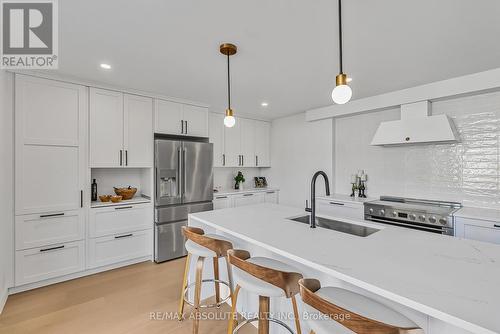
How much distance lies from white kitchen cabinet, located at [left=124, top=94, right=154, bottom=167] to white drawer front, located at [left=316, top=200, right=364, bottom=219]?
2.56m

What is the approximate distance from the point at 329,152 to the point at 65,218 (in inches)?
153

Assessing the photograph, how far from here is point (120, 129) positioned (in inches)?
125

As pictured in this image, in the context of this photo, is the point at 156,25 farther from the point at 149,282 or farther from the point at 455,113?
the point at 455,113

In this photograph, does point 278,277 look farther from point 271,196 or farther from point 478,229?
point 271,196

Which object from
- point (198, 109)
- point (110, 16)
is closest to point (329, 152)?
point (198, 109)

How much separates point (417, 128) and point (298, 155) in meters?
2.07

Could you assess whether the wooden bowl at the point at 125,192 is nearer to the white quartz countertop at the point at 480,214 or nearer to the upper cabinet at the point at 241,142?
the upper cabinet at the point at 241,142

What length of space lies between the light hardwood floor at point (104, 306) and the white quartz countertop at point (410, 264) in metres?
1.05

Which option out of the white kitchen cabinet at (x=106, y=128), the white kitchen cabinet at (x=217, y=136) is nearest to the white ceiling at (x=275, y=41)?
the white kitchen cabinet at (x=106, y=128)

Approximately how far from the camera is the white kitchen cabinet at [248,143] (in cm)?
481

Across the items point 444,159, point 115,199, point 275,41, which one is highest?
point 275,41

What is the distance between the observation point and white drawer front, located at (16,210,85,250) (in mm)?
2559

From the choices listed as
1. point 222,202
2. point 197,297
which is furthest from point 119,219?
point 197,297

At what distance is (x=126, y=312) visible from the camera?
87.2 inches
